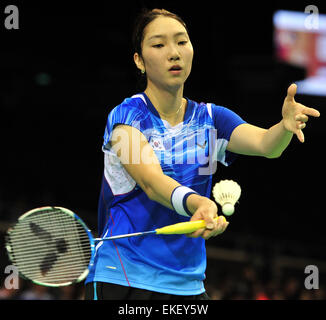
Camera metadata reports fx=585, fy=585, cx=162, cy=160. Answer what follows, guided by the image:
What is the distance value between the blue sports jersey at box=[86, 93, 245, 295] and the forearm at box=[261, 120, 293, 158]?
0.28 metres

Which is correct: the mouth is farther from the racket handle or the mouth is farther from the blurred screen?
the blurred screen

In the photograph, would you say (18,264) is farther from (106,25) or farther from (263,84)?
(263,84)

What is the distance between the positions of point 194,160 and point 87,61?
9333 millimetres

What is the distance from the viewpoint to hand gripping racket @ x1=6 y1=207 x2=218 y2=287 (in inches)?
100.0

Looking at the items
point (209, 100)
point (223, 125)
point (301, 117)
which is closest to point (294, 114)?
point (301, 117)

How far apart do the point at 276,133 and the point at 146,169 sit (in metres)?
0.65

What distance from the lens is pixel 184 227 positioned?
7.75 ft

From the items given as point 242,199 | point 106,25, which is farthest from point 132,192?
point 242,199

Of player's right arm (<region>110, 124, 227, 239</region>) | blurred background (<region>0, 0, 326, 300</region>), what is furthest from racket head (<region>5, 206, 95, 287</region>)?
blurred background (<region>0, 0, 326, 300</region>)

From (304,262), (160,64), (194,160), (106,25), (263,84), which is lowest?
(304,262)

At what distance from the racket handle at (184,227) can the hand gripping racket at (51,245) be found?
0.16 ft

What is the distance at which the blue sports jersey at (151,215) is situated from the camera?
2604mm

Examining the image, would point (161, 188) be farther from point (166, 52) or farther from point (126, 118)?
point (166, 52)

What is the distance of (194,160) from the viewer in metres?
2.76
